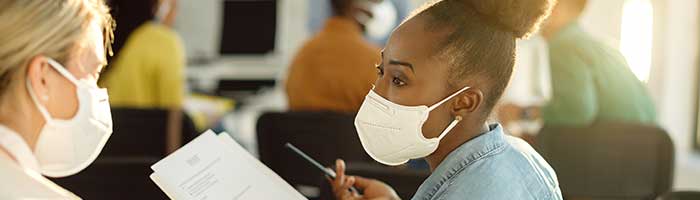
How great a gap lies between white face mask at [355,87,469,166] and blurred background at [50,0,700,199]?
28 cm

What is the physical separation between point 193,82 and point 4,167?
3857 millimetres

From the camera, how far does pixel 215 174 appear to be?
4.73ft

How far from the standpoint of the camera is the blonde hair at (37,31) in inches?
47.8

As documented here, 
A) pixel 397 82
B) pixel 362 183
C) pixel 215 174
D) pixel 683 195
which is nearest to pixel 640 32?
pixel 683 195

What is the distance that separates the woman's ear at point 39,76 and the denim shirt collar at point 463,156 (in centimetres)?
61

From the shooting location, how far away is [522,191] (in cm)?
131

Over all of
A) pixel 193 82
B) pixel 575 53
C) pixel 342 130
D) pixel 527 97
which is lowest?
pixel 193 82

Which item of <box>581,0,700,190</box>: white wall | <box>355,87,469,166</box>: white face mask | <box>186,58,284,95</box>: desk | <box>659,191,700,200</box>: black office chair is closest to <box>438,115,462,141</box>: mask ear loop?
<box>355,87,469,166</box>: white face mask

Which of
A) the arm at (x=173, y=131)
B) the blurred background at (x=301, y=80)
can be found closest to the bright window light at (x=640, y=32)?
the blurred background at (x=301, y=80)

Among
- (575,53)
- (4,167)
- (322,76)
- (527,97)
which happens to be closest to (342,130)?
(322,76)

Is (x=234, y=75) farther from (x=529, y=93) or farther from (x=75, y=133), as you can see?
(x=75, y=133)

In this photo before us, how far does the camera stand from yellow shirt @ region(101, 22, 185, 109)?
3.08 metres

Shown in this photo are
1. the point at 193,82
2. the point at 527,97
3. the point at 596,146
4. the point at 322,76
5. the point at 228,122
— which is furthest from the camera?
the point at 193,82

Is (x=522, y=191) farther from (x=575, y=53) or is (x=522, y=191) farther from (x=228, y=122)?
(x=228, y=122)
